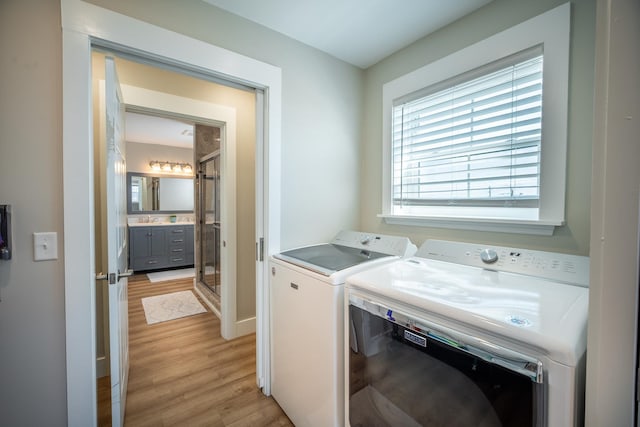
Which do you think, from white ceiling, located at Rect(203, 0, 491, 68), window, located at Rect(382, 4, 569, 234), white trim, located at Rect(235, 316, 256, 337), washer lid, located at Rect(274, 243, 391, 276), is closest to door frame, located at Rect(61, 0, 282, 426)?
white ceiling, located at Rect(203, 0, 491, 68)

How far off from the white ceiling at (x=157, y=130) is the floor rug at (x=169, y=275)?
8.06 feet

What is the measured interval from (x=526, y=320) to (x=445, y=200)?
1.11m

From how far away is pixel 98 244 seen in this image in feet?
6.32

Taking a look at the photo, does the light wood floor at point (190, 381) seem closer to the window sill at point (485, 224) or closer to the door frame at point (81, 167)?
the door frame at point (81, 167)

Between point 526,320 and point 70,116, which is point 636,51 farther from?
point 70,116

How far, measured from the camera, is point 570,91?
125 cm

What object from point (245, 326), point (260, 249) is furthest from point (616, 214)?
point (245, 326)

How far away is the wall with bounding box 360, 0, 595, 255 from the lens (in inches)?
47.4

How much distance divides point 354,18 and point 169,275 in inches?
187

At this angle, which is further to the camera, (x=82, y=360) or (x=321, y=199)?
(x=321, y=199)

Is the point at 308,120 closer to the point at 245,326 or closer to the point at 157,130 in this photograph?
the point at 245,326

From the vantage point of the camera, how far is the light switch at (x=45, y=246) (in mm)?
1156

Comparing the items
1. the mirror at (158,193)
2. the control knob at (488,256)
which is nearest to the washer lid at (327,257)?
the control knob at (488,256)

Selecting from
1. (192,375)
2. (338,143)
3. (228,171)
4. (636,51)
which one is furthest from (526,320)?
(228,171)
